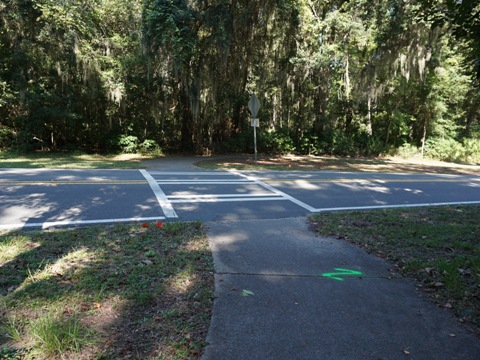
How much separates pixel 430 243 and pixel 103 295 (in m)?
4.64

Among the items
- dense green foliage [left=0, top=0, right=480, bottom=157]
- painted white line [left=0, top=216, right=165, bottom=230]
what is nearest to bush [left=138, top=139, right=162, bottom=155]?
dense green foliage [left=0, top=0, right=480, bottom=157]

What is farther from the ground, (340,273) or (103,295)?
(103,295)

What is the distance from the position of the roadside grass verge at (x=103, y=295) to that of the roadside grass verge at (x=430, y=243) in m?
2.47

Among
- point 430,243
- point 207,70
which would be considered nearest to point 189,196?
point 430,243

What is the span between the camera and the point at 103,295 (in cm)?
316

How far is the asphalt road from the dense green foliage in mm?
5691

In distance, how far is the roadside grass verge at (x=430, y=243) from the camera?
3.61m

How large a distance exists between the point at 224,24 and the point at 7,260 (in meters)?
13.9

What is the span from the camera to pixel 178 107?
21078 millimetres

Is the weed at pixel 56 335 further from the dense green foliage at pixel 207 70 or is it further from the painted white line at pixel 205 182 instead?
the dense green foliage at pixel 207 70

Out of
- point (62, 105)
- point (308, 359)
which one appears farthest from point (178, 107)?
point (308, 359)

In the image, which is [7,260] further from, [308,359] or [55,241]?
[308,359]

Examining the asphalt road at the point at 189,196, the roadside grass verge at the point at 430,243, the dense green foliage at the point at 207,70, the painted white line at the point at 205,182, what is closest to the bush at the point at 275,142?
the dense green foliage at the point at 207,70

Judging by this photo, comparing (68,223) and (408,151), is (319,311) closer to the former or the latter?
(68,223)
